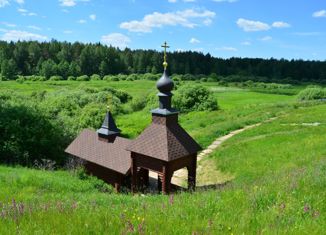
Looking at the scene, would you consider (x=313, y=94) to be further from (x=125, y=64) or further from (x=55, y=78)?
(x=125, y=64)

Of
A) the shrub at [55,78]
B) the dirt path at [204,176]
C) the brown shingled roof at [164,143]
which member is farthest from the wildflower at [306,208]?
the shrub at [55,78]

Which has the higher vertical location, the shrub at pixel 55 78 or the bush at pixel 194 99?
the shrub at pixel 55 78

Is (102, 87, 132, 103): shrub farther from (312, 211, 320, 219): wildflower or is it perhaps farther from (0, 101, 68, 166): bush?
(312, 211, 320, 219): wildflower

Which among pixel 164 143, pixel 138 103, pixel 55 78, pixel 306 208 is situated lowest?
pixel 138 103

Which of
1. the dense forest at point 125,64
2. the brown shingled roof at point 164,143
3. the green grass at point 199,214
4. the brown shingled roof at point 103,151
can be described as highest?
the dense forest at point 125,64

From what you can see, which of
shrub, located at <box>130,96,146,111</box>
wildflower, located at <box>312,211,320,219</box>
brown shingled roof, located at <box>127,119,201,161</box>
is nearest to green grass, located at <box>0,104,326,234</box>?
wildflower, located at <box>312,211,320,219</box>

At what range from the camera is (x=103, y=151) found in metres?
19.7

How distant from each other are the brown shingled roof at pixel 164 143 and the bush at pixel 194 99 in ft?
124

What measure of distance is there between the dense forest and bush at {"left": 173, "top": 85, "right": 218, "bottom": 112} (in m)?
79.5

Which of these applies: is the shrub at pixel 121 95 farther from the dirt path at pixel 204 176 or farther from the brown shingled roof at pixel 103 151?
the brown shingled roof at pixel 103 151

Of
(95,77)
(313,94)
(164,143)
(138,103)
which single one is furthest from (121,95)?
(164,143)

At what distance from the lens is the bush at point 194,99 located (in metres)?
54.5

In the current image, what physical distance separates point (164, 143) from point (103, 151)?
17.4ft

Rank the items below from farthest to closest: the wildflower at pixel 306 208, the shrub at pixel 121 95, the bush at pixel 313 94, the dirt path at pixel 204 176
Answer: the shrub at pixel 121 95 < the bush at pixel 313 94 < the dirt path at pixel 204 176 < the wildflower at pixel 306 208
